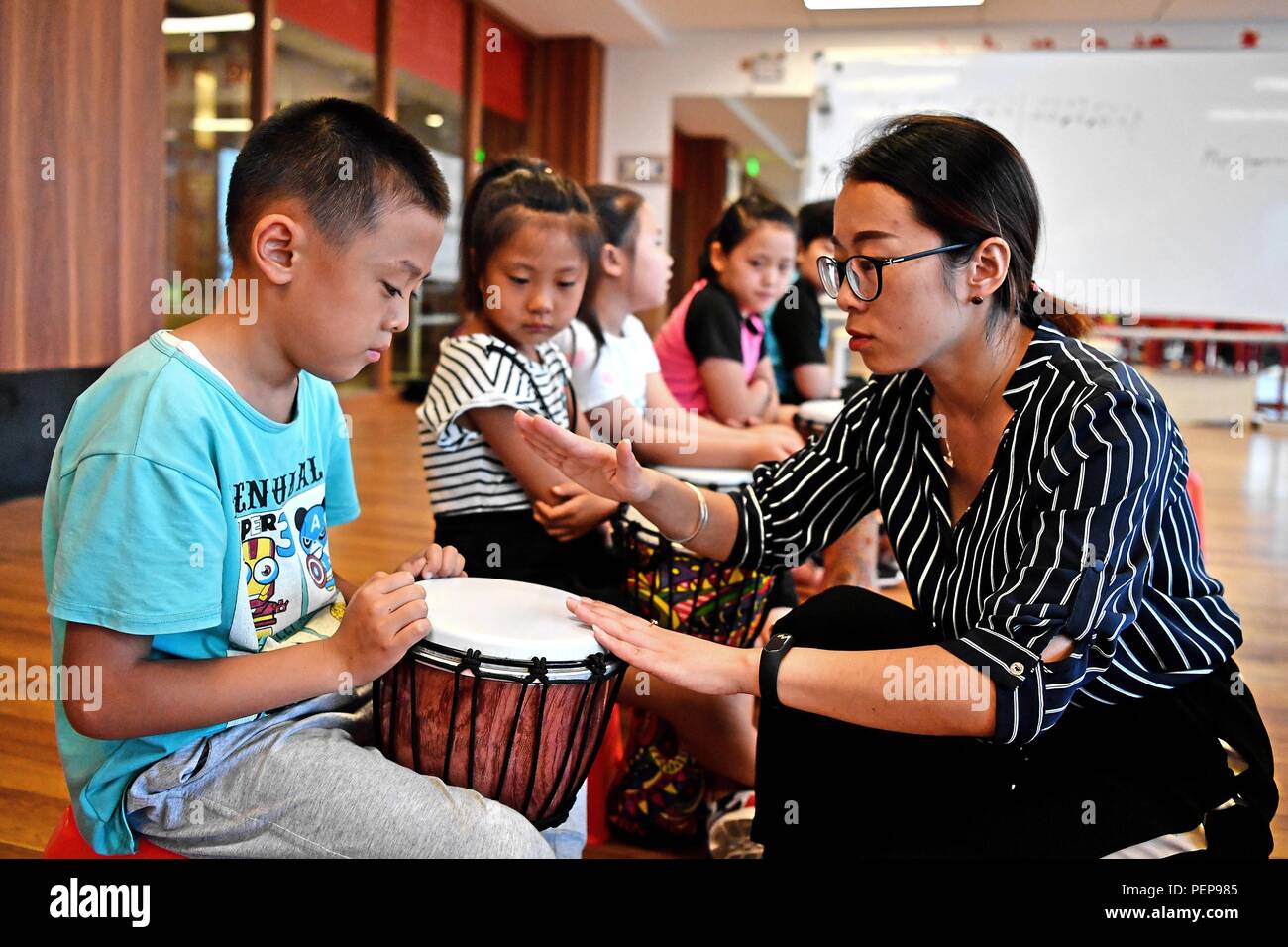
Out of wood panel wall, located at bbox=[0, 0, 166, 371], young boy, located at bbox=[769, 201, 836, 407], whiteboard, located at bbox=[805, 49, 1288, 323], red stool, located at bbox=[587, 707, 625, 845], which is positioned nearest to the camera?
red stool, located at bbox=[587, 707, 625, 845]

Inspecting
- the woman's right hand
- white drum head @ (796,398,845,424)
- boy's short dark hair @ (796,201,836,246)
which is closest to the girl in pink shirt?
white drum head @ (796,398,845,424)

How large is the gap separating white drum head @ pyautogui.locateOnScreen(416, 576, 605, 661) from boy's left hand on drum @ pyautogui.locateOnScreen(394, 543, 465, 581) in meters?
0.02

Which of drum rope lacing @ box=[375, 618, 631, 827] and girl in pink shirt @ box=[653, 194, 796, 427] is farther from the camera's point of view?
girl in pink shirt @ box=[653, 194, 796, 427]

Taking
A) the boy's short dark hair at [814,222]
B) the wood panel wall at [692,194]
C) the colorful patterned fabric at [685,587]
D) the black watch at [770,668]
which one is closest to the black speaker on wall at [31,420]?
the boy's short dark hair at [814,222]

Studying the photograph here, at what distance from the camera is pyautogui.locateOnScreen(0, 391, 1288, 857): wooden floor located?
189cm

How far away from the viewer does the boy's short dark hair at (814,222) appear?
13.0ft

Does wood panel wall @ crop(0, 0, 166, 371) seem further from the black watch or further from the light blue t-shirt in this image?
the black watch

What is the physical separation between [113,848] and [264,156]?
0.80m

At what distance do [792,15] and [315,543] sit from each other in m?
7.59

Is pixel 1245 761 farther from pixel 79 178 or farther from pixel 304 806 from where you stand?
pixel 79 178

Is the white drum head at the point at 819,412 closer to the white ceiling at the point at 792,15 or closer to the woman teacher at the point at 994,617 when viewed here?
the woman teacher at the point at 994,617

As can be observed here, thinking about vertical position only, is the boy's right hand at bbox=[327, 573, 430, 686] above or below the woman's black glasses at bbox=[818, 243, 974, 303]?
below
